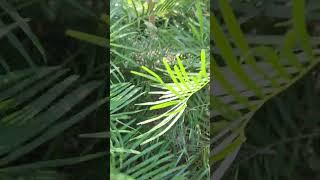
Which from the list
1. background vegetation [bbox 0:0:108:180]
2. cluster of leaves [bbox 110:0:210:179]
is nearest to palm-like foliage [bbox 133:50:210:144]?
cluster of leaves [bbox 110:0:210:179]

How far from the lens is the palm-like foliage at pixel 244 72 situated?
557mm

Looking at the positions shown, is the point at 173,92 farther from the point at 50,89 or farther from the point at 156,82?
the point at 50,89

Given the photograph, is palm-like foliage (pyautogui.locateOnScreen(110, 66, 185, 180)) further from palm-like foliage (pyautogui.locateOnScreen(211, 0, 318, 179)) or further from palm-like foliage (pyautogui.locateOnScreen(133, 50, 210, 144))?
palm-like foliage (pyautogui.locateOnScreen(211, 0, 318, 179))

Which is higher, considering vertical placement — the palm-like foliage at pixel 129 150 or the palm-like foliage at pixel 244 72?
the palm-like foliage at pixel 244 72

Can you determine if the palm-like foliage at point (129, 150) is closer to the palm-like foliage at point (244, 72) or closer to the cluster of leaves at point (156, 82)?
the cluster of leaves at point (156, 82)

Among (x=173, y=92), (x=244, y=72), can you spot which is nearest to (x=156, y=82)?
(x=173, y=92)

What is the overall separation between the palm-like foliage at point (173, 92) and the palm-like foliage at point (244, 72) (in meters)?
0.07

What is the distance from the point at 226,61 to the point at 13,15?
27 centimetres

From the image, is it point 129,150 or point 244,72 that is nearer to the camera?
point 244,72

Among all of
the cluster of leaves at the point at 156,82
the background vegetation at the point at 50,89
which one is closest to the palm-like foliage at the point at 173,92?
the cluster of leaves at the point at 156,82

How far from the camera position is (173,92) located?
0.70 meters

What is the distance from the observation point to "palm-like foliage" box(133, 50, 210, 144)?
0.69 meters

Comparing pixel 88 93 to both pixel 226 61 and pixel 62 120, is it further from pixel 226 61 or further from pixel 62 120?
pixel 226 61

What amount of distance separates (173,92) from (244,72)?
0.16 metres
